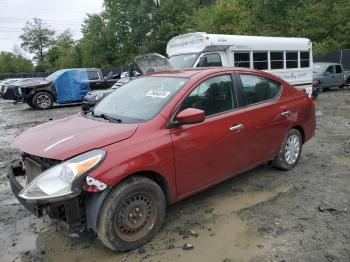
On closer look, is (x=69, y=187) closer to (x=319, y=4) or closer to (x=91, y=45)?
(x=319, y=4)

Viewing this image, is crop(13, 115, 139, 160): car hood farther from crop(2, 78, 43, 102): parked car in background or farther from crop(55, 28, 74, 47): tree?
crop(55, 28, 74, 47): tree

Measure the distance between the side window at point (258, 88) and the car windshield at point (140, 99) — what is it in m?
1.00

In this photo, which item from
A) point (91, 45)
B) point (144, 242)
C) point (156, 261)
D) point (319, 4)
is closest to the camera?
point (156, 261)

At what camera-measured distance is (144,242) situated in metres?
3.84

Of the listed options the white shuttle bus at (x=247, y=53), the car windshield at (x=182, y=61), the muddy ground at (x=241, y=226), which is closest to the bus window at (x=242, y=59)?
the white shuttle bus at (x=247, y=53)

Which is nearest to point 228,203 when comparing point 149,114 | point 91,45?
point 149,114

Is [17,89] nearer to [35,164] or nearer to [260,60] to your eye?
[260,60]

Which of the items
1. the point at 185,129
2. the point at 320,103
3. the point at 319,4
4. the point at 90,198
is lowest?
the point at 320,103

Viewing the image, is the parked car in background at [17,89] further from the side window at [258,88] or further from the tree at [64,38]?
the tree at [64,38]

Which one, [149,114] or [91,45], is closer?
Answer: [149,114]

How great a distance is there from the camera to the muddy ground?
3.70 metres

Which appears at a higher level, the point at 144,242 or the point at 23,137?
the point at 23,137

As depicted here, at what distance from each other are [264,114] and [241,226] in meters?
1.61

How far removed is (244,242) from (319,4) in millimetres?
28707
